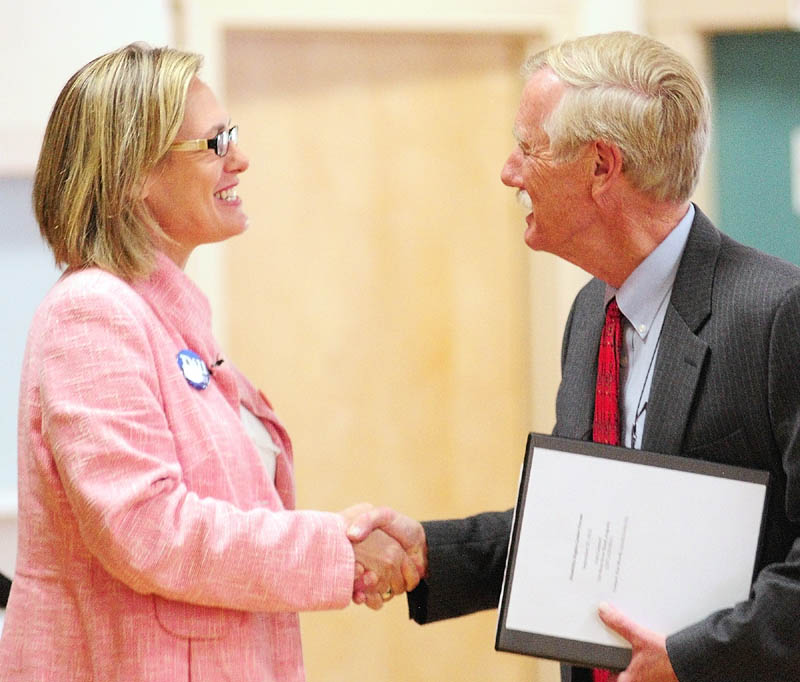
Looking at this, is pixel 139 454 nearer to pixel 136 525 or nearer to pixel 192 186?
pixel 136 525

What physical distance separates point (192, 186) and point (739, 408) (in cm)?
98

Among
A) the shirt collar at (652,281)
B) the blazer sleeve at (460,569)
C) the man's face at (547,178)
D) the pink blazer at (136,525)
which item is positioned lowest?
the blazer sleeve at (460,569)

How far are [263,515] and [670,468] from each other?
621 mm

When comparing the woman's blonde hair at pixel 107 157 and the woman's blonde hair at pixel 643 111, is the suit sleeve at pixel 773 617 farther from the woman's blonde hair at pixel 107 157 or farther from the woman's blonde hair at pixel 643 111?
the woman's blonde hair at pixel 107 157

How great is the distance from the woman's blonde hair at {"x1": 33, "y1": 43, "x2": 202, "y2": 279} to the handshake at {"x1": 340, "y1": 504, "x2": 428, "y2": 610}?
61 centimetres

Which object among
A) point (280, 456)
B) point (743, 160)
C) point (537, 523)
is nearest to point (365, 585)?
point (280, 456)

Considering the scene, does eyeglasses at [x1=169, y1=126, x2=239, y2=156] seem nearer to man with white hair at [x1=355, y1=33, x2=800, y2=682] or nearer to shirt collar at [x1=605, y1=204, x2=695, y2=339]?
man with white hair at [x1=355, y1=33, x2=800, y2=682]

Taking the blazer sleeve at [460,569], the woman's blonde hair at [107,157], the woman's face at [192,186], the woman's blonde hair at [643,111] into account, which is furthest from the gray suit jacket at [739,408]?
the woman's blonde hair at [107,157]

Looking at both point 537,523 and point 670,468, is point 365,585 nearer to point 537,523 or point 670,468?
point 537,523

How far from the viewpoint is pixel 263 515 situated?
1726 mm

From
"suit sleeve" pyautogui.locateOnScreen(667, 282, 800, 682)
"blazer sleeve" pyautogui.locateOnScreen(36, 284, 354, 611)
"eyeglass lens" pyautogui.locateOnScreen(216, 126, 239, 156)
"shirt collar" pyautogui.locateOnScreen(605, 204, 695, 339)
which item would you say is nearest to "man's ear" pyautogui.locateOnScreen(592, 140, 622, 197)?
"shirt collar" pyautogui.locateOnScreen(605, 204, 695, 339)

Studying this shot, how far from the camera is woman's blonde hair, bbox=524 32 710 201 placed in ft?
6.10

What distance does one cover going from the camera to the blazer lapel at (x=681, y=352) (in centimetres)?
175

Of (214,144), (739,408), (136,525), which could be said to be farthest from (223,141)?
(739,408)
